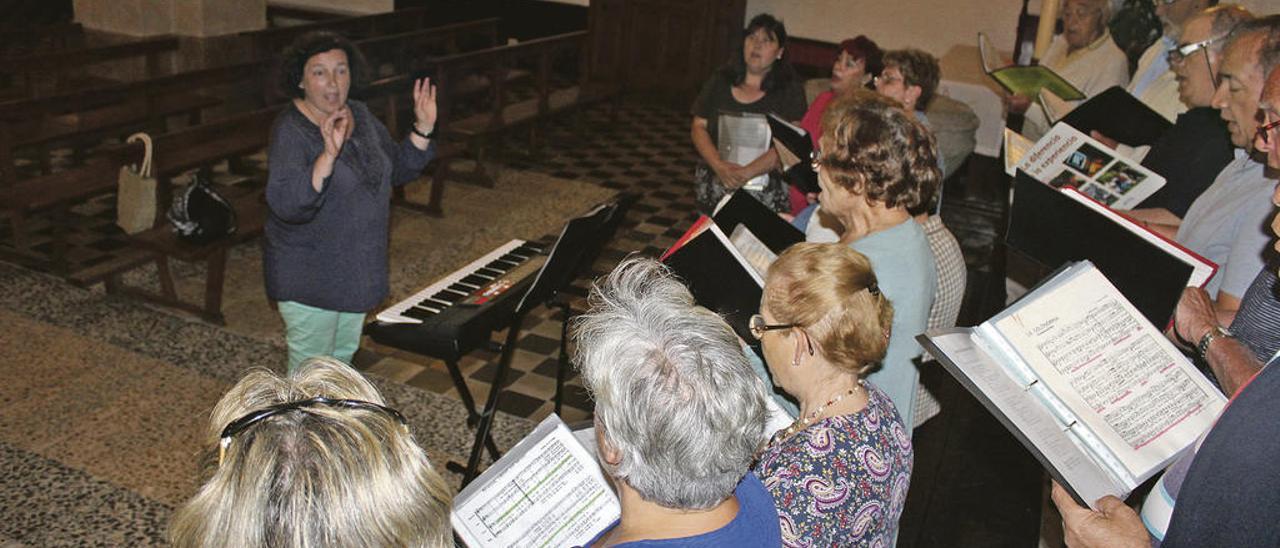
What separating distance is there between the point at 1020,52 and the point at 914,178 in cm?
602

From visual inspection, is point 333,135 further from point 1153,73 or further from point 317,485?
point 1153,73

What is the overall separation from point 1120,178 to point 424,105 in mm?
2370

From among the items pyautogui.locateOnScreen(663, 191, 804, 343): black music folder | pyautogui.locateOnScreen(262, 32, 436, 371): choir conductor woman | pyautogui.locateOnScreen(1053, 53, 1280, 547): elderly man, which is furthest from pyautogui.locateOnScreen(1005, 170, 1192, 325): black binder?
pyautogui.locateOnScreen(262, 32, 436, 371): choir conductor woman

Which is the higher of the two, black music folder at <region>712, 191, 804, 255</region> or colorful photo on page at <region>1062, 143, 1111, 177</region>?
colorful photo on page at <region>1062, 143, 1111, 177</region>

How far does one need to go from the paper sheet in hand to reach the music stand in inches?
62.3

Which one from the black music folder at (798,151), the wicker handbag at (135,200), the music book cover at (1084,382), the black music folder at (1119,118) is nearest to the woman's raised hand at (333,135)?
the black music folder at (798,151)

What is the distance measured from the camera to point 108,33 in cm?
944

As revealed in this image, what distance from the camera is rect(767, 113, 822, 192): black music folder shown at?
11.9 feet

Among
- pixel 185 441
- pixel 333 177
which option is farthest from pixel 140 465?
pixel 333 177

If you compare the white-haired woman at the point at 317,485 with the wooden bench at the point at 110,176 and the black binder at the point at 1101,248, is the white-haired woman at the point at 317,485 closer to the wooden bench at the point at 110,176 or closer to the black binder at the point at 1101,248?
the black binder at the point at 1101,248

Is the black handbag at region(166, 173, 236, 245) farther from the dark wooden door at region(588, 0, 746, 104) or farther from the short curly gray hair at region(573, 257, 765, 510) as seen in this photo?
the dark wooden door at region(588, 0, 746, 104)

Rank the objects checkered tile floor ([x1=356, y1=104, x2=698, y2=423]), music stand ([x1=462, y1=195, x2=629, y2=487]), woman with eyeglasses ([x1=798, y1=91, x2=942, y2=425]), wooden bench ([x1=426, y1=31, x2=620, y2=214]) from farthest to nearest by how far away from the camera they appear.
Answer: wooden bench ([x1=426, y1=31, x2=620, y2=214]) → checkered tile floor ([x1=356, y1=104, x2=698, y2=423]) → music stand ([x1=462, y1=195, x2=629, y2=487]) → woman with eyeglasses ([x1=798, y1=91, x2=942, y2=425])

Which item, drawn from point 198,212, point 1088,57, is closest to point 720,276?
point 198,212

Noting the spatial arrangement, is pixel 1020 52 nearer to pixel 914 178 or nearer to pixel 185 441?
pixel 914 178
